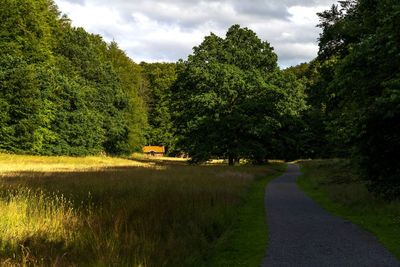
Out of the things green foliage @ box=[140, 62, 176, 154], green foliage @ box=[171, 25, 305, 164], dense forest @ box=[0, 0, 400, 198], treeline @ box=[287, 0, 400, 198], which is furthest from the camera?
green foliage @ box=[140, 62, 176, 154]

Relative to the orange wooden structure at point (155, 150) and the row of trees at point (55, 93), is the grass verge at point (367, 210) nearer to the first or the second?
the row of trees at point (55, 93)

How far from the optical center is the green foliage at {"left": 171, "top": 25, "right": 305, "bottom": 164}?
139 feet

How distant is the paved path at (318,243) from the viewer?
7938 millimetres

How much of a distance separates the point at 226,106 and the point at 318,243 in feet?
112

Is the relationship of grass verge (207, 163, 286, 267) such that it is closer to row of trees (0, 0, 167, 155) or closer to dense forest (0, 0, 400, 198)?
dense forest (0, 0, 400, 198)

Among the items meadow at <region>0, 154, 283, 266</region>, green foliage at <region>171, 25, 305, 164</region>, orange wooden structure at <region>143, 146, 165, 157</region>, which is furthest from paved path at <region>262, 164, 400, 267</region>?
orange wooden structure at <region>143, 146, 165, 157</region>

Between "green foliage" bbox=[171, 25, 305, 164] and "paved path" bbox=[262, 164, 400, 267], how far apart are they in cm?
2783

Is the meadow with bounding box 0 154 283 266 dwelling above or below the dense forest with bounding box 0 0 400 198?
below

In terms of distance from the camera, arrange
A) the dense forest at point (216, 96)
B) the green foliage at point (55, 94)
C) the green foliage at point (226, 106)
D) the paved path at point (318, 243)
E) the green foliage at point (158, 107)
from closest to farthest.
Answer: the paved path at point (318, 243) → the dense forest at point (216, 96) → the green foliage at point (226, 106) → the green foliage at point (55, 94) → the green foliage at point (158, 107)

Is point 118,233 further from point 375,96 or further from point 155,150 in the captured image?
point 155,150

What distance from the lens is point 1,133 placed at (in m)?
46.5

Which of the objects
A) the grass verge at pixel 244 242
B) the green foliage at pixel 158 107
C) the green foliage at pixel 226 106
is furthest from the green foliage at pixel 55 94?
the grass verge at pixel 244 242

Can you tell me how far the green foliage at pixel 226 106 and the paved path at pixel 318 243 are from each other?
1096 inches

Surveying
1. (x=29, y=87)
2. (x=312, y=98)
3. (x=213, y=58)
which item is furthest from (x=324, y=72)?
(x=29, y=87)
